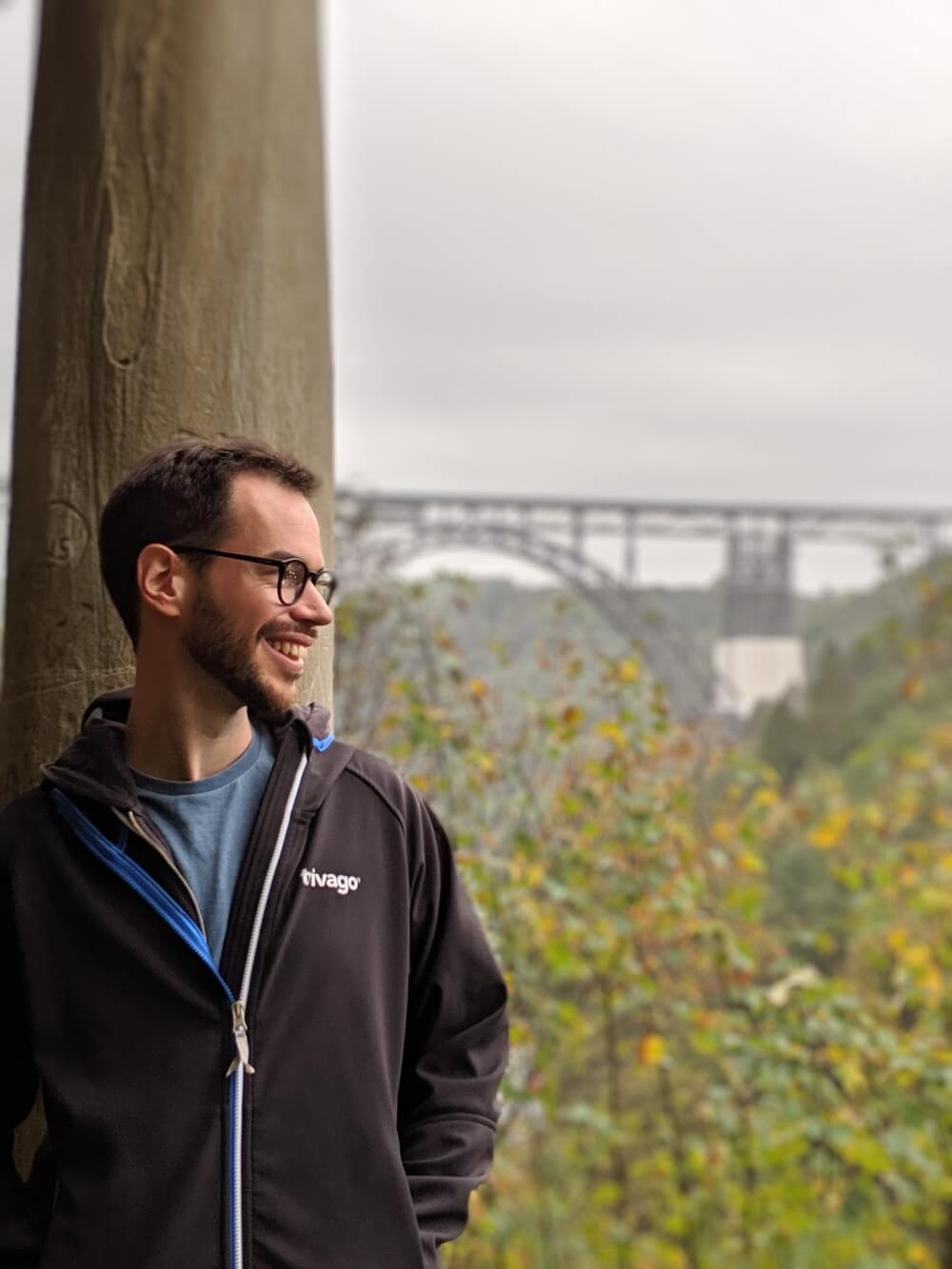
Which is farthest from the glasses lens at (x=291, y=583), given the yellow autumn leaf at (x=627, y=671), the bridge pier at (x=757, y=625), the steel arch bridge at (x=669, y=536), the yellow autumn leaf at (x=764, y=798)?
the bridge pier at (x=757, y=625)

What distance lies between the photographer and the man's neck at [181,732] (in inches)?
58.0

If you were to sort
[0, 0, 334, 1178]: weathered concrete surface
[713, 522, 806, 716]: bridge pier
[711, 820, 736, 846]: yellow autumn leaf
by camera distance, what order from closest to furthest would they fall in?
[0, 0, 334, 1178]: weathered concrete surface, [711, 820, 736, 846]: yellow autumn leaf, [713, 522, 806, 716]: bridge pier

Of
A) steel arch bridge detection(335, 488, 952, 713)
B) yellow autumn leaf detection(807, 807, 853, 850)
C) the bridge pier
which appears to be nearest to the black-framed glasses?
yellow autumn leaf detection(807, 807, 853, 850)

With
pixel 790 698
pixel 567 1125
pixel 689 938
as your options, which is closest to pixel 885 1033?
pixel 689 938

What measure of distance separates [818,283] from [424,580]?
9.78 m

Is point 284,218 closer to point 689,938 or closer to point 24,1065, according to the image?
point 24,1065

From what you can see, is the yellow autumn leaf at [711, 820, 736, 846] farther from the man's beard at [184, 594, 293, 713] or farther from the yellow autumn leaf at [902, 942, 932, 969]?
the man's beard at [184, 594, 293, 713]

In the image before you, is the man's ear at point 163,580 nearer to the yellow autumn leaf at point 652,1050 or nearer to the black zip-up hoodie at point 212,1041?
the black zip-up hoodie at point 212,1041

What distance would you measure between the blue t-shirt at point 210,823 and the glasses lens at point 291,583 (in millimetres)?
174

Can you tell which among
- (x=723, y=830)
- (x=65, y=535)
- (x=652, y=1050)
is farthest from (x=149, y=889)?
(x=723, y=830)

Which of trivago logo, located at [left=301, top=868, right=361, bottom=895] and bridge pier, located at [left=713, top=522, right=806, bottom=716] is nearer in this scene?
trivago logo, located at [left=301, top=868, right=361, bottom=895]

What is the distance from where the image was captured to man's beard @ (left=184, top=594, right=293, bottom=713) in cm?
144

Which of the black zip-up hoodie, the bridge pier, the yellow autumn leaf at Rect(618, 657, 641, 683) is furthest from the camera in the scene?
the bridge pier

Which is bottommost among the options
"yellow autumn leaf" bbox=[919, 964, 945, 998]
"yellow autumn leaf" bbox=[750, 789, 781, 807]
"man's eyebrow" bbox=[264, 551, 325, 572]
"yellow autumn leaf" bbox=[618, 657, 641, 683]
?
"yellow autumn leaf" bbox=[919, 964, 945, 998]
